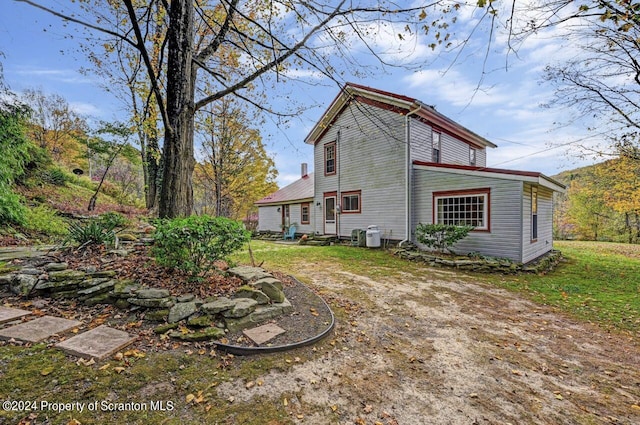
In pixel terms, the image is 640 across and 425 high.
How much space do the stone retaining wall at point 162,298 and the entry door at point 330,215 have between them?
999 centimetres

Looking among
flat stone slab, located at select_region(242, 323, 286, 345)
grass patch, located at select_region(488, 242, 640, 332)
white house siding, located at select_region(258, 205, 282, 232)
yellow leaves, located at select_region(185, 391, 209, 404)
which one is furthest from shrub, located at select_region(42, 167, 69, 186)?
grass patch, located at select_region(488, 242, 640, 332)

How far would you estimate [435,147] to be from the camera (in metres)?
11.5

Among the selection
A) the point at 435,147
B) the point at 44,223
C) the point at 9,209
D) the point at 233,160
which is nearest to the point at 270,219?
the point at 233,160

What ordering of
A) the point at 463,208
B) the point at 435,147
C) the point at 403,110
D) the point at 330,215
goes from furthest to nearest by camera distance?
the point at 330,215
the point at 435,147
the point at 403,110
the point at 463,208

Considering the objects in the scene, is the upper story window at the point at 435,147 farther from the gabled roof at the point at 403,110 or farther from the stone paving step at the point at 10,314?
the stone paving step at the point at 10,314

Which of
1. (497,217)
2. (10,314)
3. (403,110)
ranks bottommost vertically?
(10,314)

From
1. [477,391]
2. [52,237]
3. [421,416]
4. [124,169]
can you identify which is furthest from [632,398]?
[124,169]

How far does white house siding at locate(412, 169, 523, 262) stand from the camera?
789 centimetres

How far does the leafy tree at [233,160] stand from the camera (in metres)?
16.3

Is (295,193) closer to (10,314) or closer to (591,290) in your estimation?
(591,290)

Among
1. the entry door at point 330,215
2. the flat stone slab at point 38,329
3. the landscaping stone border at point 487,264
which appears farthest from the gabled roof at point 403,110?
the flat stone slab at point 38,329

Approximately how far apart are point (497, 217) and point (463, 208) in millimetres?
1099

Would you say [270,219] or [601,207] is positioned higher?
[601,207]

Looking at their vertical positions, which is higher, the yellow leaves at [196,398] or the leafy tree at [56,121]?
the leafy tree at [56,121]
